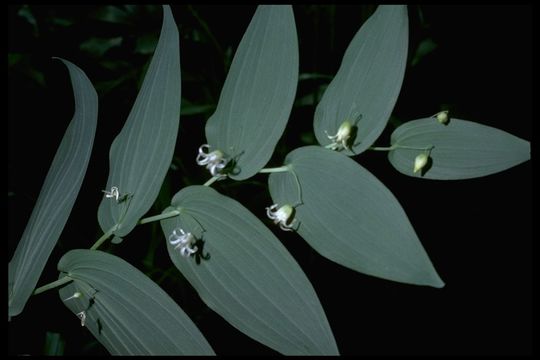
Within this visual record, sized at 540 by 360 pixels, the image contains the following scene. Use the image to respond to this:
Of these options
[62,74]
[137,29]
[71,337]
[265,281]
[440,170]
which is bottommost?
[71,337]

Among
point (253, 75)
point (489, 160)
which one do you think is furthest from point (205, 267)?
point (489, 160)

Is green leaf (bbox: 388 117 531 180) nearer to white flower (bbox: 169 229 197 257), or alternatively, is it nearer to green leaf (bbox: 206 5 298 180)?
green leaf (bbox: 206 5 298 180)

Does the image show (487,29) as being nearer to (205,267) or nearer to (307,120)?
(307,120)

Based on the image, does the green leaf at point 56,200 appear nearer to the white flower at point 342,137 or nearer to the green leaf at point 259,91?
the green leaf at point 259,91

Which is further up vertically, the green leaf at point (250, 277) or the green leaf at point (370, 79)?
the green leaf at point (370, 79)

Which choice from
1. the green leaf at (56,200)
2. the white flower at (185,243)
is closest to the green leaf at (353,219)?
the white flower at (185,243)

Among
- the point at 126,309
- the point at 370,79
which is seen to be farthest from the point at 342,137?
the point at 126,309

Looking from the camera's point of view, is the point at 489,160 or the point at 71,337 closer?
the point at 489,160
